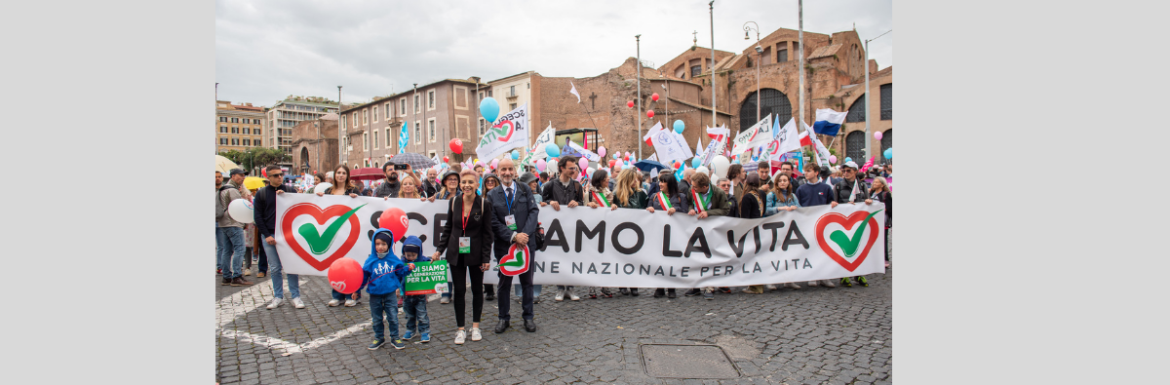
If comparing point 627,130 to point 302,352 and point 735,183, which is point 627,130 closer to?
point 735,183

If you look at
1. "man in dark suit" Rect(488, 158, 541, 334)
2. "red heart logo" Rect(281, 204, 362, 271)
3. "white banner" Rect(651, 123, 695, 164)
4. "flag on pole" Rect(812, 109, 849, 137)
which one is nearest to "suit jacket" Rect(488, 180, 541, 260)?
"man in dark suit" Rect(488, 158, 541, 334)

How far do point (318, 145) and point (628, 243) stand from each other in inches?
2702

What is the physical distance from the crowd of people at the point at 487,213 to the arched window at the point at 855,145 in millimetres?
35078

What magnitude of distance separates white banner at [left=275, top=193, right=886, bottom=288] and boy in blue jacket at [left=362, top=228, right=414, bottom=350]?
5.41 ft

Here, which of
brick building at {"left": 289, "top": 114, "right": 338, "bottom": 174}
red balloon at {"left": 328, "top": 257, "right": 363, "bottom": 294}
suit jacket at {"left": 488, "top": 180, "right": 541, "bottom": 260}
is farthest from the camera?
brick building at {"left": 289, "top": 114, "right": 338, "bottom": 174}

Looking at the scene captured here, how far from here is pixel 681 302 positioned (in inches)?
238

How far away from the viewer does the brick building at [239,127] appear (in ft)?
394

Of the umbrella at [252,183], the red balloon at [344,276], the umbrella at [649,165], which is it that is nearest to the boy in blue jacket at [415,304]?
the red balloon at [344,276]

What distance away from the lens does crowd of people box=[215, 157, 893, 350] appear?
15.0ft

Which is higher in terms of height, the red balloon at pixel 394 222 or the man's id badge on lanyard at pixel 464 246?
the red balloon at pixel 394 222

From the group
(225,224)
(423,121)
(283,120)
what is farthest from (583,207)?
(283,120)

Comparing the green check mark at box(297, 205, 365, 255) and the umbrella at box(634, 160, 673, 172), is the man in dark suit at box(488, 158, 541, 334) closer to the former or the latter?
the green check mark at box(297, 205, 365, 255)

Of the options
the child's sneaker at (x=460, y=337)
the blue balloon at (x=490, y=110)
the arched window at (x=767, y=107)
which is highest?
the arched window at (x=767, y=107)

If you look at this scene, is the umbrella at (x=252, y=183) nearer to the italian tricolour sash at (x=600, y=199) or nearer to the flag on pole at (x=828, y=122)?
the italian tricolour sash at (x=600, y=199)
